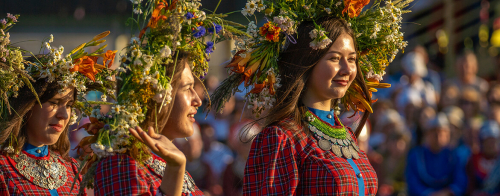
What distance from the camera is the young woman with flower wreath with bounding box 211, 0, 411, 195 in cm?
288

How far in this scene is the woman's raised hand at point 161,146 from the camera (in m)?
2.42

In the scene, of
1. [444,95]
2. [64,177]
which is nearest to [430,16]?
[444,95]

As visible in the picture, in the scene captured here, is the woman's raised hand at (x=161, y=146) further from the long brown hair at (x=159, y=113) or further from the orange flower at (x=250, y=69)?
the orange flower at (x=250, y=69)

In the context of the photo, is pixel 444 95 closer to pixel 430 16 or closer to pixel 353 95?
pixel 430 16

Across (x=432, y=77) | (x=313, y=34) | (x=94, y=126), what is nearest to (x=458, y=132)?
(x=432, y=77)

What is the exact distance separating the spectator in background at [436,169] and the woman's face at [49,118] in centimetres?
452

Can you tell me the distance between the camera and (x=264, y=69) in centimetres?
321

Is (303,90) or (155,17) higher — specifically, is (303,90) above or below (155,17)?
below

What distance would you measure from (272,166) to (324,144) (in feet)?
1.34

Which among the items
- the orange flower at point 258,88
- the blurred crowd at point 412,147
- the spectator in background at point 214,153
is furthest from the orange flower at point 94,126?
the spectator in background at point 214,153

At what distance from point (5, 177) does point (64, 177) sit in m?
0.38

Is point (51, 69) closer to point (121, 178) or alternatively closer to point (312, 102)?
point (121, 178)

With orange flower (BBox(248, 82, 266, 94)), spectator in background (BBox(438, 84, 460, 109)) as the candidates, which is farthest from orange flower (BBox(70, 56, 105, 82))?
spectator in background (BBox(438, 84, 460, 109))

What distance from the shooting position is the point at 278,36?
3162 mm
